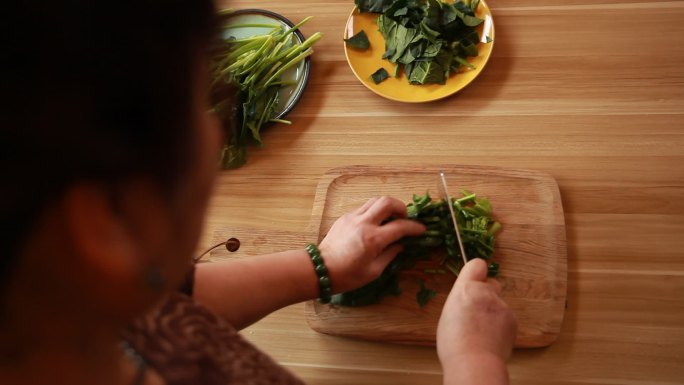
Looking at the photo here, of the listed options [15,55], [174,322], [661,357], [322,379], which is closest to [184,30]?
[15,55]

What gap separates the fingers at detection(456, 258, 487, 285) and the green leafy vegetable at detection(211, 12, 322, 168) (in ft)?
1.72

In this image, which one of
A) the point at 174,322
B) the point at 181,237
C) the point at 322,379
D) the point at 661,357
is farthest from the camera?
the point at 322,379

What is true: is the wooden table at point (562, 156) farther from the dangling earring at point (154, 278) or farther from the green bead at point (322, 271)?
the dangling earring at point (154, 278)

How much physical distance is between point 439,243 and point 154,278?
2.34 ft

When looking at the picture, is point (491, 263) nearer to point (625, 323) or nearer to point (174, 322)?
point (625, 323)

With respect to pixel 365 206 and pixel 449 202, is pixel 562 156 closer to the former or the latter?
pixel 449 202

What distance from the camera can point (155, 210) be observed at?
1.44 feet

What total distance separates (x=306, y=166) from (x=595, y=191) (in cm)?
57

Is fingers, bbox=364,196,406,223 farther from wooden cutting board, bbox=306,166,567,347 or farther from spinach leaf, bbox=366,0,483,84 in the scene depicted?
spinach leaf, bbox=366,0,483,84

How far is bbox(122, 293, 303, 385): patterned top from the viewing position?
78cm

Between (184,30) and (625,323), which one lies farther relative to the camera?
(625,323)

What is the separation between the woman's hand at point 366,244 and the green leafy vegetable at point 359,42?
40 centimetres

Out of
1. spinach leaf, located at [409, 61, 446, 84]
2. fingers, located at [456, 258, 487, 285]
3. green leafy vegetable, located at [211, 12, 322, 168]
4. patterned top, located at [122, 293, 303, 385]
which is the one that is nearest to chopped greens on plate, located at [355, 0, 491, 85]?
spinach leaf, located at [409, 61, 446, 84]

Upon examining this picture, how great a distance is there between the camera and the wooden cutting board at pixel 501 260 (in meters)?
1.04
